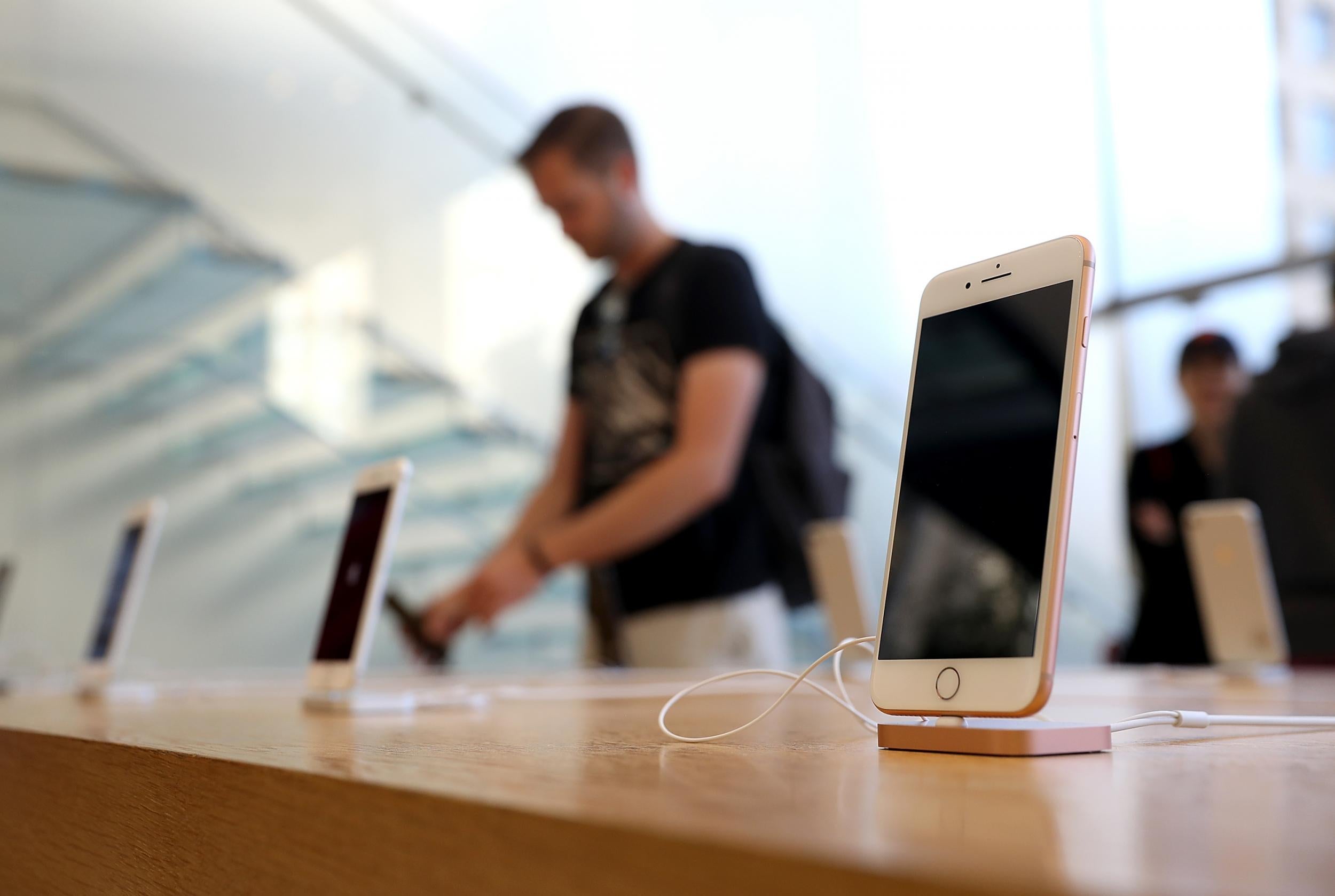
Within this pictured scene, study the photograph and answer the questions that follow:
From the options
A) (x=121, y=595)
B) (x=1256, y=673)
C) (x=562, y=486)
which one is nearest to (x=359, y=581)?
(x=121, y=595)

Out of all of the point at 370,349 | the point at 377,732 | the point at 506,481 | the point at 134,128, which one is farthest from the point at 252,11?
the point at 377,732

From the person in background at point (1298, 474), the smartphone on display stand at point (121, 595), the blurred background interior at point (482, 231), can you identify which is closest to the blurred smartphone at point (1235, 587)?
the person in background at point (1298, 474)

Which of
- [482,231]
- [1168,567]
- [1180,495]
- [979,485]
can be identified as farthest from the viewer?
[482,231]

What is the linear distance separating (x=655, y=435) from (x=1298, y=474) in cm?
132

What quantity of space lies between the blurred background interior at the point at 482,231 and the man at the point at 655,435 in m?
1.40

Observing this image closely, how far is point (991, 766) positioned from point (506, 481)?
4066 mm

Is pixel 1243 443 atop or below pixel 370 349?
below

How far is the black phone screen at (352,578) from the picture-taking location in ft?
3.98

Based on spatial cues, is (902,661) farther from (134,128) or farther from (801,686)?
(134,128)

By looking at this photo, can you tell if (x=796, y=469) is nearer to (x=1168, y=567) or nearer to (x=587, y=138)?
(x=587, y=138)

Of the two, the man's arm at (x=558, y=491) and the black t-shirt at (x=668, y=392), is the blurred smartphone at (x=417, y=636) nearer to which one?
the man's arm at (x=558, y=491)

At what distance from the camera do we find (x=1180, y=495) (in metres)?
3.47

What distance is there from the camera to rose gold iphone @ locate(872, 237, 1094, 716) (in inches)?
23.4

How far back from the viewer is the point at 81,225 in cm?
402
